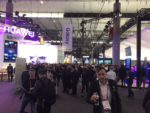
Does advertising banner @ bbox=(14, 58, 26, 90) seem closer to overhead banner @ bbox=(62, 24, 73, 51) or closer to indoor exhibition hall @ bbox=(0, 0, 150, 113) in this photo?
indoor exhibition hall @ bbox=(0, 0, 150, 113)

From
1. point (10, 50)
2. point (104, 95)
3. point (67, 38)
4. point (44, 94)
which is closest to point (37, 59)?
point (10, 50)

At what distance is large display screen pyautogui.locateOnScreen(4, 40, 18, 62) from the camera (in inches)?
460

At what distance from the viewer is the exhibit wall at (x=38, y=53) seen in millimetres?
15836

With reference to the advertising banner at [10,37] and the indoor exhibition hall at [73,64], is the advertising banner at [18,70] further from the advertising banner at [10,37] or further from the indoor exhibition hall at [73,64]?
the advertising banner at [10,37]

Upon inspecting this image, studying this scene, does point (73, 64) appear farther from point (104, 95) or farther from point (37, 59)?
point (104, 95)

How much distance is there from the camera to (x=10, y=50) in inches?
472

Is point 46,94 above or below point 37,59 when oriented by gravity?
below

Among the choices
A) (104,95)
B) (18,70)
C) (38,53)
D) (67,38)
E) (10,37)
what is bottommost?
(18,70)

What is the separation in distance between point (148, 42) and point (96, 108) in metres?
10.6

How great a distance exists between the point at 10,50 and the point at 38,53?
5093 mm

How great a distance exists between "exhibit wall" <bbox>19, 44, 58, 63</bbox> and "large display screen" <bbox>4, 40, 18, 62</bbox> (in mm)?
3351

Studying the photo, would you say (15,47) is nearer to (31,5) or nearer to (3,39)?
(3,39)

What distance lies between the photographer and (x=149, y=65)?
10594 millimetres

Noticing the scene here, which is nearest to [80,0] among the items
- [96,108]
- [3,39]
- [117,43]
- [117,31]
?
[117,31]
